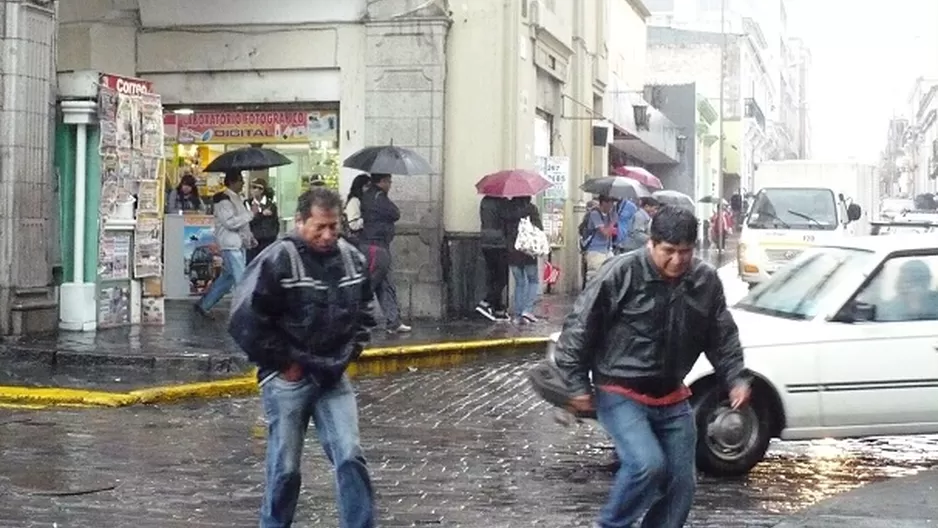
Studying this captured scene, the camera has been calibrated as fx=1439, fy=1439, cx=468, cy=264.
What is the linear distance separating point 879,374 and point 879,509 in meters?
1.63

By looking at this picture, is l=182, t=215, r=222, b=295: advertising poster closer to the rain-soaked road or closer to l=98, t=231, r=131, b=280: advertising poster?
l=98, t=231, r=131, b=280: advertising poster

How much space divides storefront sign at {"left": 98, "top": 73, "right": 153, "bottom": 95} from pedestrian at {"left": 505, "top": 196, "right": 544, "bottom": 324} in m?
4.91

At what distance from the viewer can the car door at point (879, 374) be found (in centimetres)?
924

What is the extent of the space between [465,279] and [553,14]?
18.6 feet

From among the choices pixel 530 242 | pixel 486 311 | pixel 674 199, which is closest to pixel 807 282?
pixel 674 199

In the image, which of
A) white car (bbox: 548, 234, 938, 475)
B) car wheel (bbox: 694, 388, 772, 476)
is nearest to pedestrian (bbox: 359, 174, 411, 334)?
white car (bbox: 548, 234, 938, 475)

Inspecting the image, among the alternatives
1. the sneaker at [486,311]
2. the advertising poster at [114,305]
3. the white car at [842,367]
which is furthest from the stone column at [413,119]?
the white car at [842,367]

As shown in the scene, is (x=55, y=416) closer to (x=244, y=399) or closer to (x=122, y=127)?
(x=244, y=399)

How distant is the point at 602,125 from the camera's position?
27.3 meters

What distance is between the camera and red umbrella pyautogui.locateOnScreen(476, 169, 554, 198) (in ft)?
59.6

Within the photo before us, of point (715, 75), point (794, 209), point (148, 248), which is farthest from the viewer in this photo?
point (715, 75)

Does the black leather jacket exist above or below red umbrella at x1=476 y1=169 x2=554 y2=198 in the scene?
below

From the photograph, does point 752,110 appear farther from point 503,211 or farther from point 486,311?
point 503,211

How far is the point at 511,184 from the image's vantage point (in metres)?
18.2
